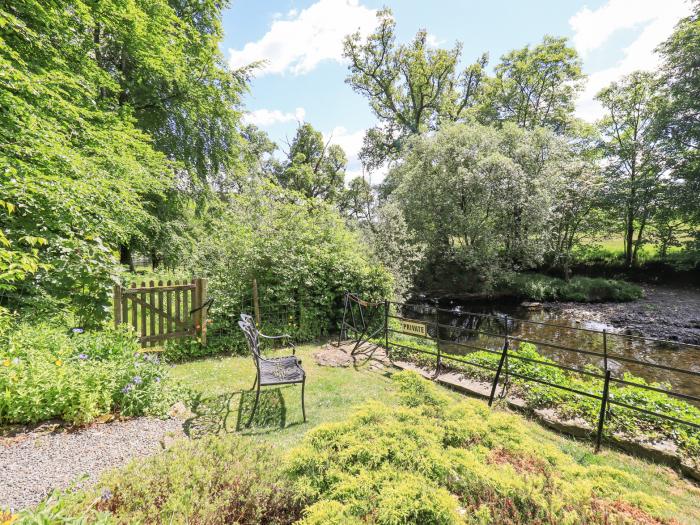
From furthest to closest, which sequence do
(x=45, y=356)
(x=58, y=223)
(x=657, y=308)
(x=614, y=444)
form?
(x=657, y=308)
(x=58, y=223)
(x=614, y=444)
(x=45, y=356)

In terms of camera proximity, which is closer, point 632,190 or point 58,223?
point 58,223

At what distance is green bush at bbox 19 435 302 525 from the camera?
5.02 feet

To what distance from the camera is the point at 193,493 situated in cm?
167

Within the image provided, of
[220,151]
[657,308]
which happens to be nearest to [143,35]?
[220,151]

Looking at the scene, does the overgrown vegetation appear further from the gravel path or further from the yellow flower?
the gravel path

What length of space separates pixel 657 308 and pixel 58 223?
1870 centimetres

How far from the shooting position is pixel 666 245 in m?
16.2

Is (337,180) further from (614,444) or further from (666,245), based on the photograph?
(614,444)

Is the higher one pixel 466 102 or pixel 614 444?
pixel 466 102

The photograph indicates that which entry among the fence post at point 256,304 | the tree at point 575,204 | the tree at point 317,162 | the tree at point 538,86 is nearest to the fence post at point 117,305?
the fence post at point 256,304

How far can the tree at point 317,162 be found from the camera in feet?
86.4

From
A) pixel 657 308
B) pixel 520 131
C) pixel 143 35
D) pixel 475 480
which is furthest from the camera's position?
pixel 520 131

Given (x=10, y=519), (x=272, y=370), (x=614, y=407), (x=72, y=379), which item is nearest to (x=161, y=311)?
(x=272, y=370)

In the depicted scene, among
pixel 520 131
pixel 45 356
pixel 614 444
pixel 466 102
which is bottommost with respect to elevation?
pixel 614 444
